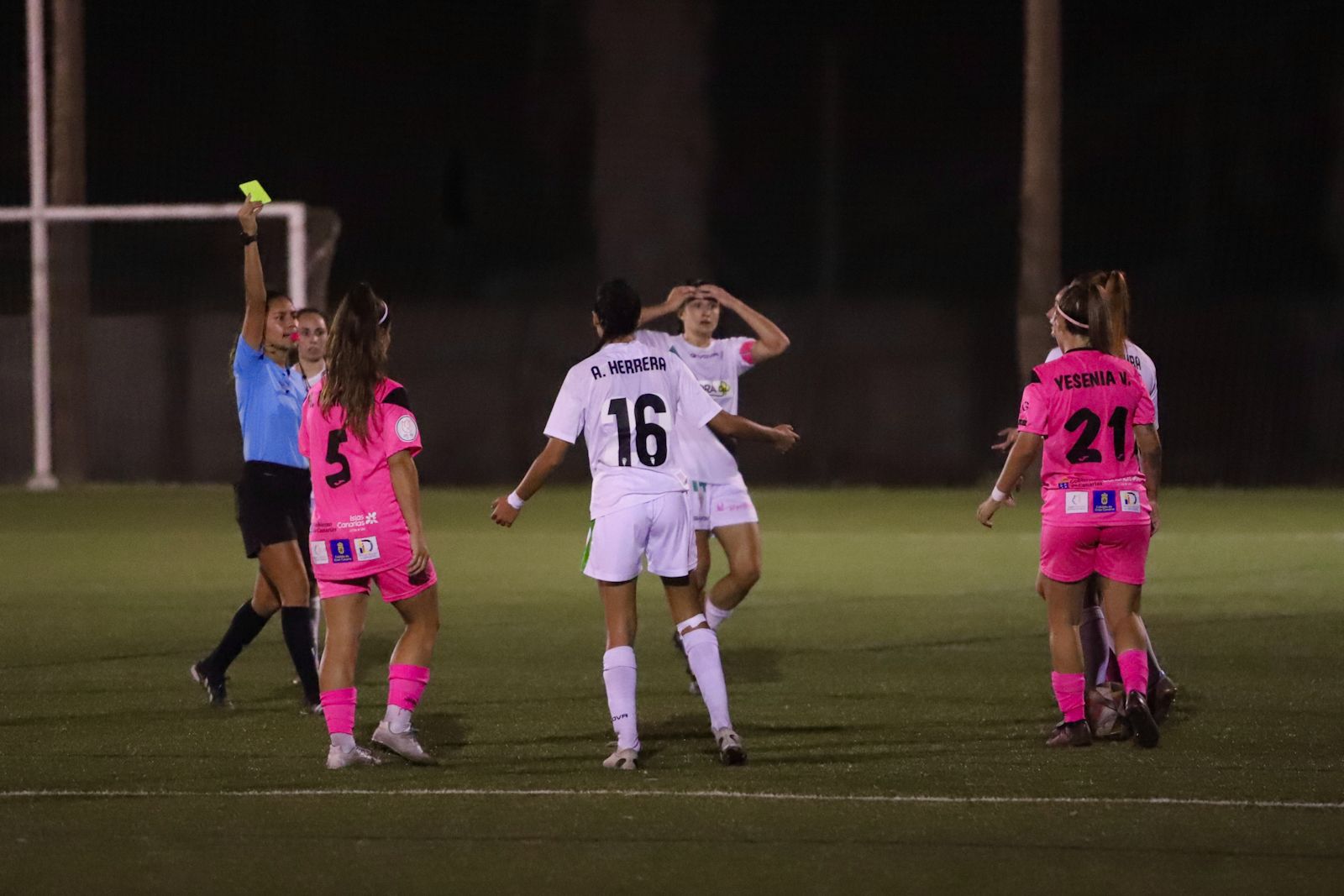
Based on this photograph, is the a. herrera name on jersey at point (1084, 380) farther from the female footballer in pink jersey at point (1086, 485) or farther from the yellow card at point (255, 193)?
the yellow card at point (255, 193)

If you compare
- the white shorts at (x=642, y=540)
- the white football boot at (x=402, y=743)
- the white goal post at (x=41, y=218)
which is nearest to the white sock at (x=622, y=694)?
the white shorts at (x=642, y=540)

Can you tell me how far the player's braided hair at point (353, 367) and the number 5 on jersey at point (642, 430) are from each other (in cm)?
90

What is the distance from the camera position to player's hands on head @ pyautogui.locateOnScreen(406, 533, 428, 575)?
7.11 metres

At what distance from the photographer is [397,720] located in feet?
23.8

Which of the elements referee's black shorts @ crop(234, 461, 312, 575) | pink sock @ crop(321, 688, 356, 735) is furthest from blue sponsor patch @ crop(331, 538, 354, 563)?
referee's black shorts @ crop(234, 461, 312, 575)

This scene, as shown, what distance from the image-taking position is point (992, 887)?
18.1 feet

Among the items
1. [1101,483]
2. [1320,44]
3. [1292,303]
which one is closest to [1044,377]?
[1101,483]

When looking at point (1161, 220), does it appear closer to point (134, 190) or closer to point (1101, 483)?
point (134, 190)

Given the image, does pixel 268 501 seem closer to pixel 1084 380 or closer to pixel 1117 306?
pixel 1084 380

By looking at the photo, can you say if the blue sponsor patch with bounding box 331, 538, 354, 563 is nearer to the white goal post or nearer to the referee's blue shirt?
the referee's blue shirt

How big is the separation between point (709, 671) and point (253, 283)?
2.65 m

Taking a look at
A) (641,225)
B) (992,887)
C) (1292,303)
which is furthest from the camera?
(641,225)

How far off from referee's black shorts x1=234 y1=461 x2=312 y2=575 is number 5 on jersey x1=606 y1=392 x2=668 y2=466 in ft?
6.08

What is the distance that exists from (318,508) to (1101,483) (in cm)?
302
